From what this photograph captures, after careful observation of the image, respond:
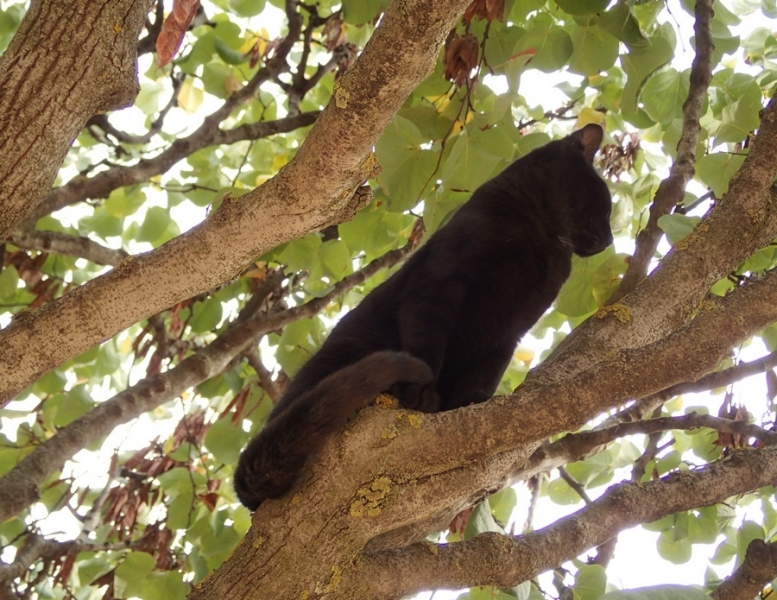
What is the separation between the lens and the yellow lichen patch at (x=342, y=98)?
1123 millimetres

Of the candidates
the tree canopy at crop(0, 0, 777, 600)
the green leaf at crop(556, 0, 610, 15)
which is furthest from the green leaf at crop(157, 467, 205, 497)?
the green leaf at crop(556, 0, 610, 15)

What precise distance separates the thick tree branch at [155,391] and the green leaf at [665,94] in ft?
3.49

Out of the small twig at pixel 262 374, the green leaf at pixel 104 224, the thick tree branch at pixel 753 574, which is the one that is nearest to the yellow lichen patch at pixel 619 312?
the thick tree branch at pixel 753 574

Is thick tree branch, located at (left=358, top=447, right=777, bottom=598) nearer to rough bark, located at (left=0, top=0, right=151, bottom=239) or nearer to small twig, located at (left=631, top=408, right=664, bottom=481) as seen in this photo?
small twig, located at (left=631, top=408, right=664, bottom=481)

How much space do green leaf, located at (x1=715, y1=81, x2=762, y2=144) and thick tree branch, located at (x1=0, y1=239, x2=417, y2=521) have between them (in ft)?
4.18

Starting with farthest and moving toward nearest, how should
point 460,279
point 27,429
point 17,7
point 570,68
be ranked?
point 17,7, point 27,429, point 570,68, point 460,279

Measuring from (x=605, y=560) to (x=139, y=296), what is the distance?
73.8 inches

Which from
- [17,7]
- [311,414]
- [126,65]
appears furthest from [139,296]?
[17,7]

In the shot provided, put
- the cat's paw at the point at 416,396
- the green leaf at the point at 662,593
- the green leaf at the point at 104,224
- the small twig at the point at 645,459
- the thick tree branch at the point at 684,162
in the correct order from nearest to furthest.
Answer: the green leaf at the point at 662,593, the cat's paw at the point at 416,396, the thick tree branch at the point at 684,162, the small twig at the point at 645,459, the green leaf at the point at 104,224

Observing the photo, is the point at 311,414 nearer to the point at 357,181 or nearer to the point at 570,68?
the point at 357,181

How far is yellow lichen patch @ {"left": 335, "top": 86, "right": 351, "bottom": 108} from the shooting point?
1.12 meters

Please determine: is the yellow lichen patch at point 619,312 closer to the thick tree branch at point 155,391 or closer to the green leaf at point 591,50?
the green leaf at point 591,50

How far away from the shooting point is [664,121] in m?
2.32

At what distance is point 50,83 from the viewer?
1.31 m
